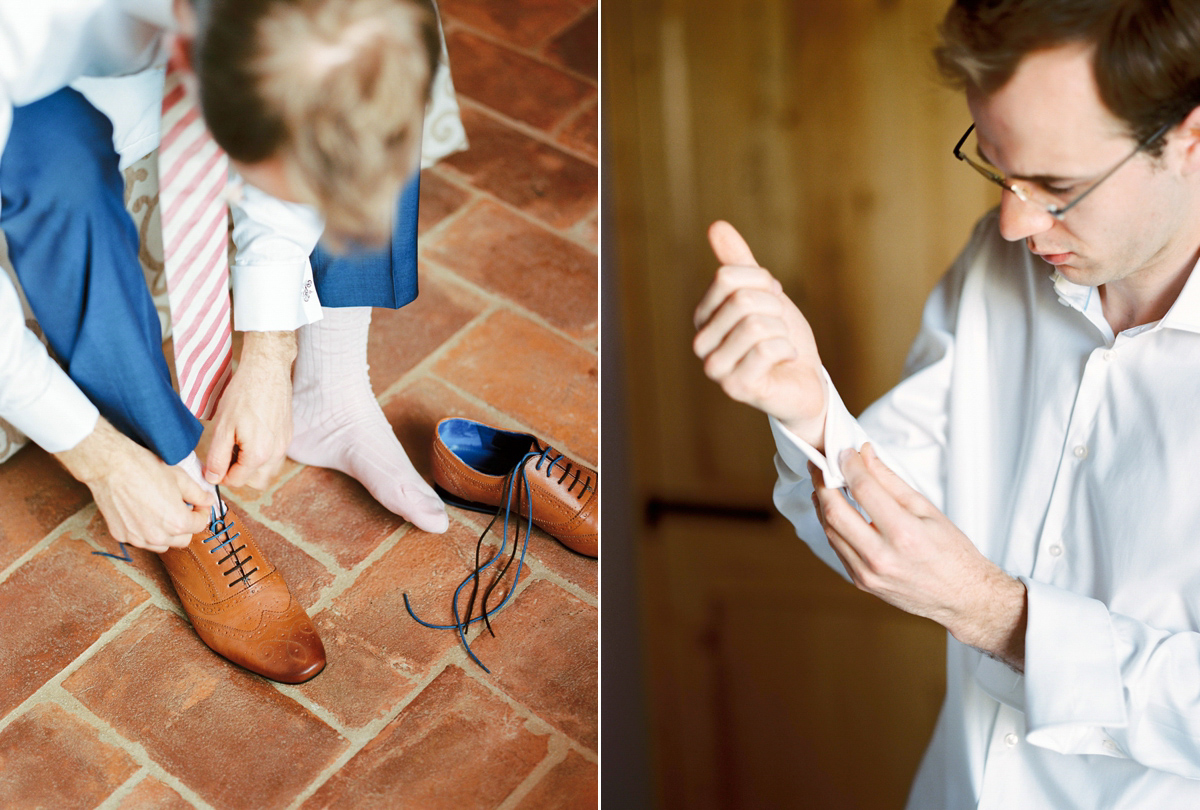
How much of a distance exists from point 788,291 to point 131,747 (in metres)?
1.62

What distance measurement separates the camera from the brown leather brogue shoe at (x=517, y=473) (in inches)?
42.6

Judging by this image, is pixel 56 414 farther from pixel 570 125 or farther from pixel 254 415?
pixel 570 125

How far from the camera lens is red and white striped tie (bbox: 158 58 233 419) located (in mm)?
789

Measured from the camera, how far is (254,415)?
1022 mm

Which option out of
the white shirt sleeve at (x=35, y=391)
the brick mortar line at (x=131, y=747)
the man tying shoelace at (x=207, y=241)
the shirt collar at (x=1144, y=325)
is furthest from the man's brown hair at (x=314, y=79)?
the shirt collar at (x=1144, y=325)

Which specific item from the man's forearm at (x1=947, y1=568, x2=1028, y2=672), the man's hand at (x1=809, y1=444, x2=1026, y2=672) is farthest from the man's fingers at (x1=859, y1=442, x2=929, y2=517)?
the man's forearm at (x1=947, y1=568, x2=1028, y2=672)

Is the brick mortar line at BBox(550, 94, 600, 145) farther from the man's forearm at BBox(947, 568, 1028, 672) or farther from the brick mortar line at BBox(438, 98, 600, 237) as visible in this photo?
the man's forearm at BBox(947, 568, 1028, 672)

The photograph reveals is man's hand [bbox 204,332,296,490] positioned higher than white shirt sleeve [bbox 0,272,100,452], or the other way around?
white shirt sleeve [bbox 0,272,100,452]

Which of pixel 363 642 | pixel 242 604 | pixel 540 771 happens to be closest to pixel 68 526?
pixel 242 604

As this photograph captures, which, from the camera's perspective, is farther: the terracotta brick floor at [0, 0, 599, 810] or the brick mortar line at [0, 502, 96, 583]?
the brick mortar line at [0, 502, 96, 583]

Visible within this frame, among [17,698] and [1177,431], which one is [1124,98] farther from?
[17,698]

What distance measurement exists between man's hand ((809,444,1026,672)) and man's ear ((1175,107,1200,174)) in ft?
1.20

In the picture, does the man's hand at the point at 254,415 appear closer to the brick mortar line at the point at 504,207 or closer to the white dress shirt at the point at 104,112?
the white dress shirt at the point at 104,112

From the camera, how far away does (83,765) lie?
92 cm
